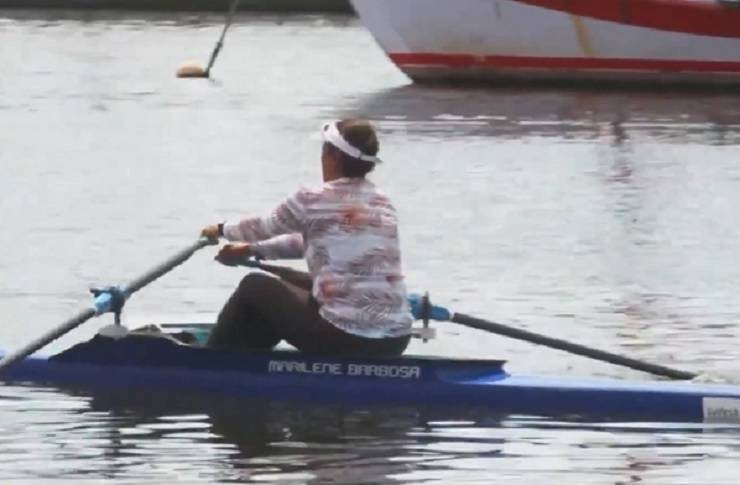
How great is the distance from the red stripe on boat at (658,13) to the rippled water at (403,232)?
2.77ft

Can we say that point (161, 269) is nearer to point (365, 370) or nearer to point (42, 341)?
point (42, 341)

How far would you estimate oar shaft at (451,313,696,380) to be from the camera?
1038 cm

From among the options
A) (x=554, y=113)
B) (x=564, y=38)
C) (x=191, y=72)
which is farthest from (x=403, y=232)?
A: (x=191, y=72)

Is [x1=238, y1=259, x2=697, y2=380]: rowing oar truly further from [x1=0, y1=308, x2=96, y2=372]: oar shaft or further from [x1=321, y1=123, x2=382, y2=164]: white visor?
[x1=0, y1=308, x2=96, y2=372]: oar shaft

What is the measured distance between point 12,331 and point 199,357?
2.05 meters

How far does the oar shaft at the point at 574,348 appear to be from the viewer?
10383mm

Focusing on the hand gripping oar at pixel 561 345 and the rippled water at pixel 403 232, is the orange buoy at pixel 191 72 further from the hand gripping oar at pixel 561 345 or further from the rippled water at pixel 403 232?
the hand gripping oar at pixel 561 345

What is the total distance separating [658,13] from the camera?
89.1 ft

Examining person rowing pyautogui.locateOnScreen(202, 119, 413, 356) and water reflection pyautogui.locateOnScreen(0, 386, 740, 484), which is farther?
person rowing pyautogui.locateOnScreen(202, 119, 413, 356)

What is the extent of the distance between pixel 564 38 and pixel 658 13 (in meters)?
1.17

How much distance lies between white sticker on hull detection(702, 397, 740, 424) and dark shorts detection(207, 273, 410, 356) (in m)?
1.31

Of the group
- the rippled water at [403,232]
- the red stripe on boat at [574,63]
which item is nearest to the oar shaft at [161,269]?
the rippled water at [403,232]

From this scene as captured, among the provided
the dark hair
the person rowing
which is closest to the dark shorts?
the person rowing

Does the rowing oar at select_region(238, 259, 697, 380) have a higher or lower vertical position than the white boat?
lower
